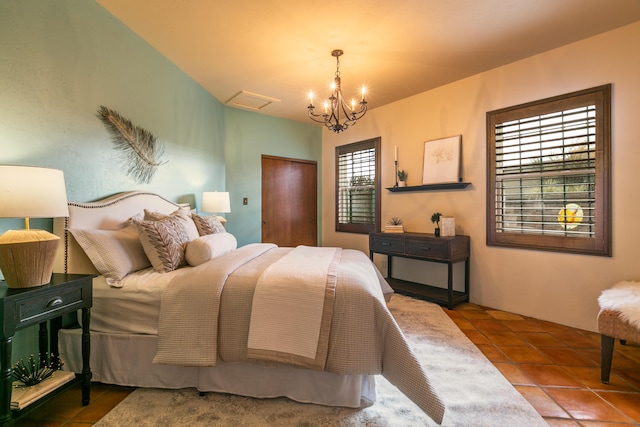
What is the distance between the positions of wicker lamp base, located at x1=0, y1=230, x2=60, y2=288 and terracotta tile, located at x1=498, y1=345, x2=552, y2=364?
3039mm

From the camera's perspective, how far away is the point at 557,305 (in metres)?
2.84

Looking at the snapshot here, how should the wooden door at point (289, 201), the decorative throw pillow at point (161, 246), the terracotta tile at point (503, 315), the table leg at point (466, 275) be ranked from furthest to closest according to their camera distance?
1. the wooden door at point (289, 201)
2. the table leg at point (466, 275)
3. the terracotta tile at point (503, 315)
4. the decorative throw pillow at point (161, 246)

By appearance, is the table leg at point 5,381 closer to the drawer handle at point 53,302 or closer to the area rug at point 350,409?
the drawer handle at point 53,302

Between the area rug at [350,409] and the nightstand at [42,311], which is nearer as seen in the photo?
the nightstand at [42,311]

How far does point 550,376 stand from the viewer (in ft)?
6.38

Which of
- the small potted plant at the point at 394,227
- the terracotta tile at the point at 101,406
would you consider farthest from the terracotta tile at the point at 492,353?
the terracotta tile at the point at 101,406

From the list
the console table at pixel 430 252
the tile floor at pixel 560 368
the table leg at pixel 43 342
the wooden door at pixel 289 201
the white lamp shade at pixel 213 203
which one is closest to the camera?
the tile floor at pixel 560 368

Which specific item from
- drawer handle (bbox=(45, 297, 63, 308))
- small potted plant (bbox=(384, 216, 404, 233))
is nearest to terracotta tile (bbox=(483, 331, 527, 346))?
small potted plant (bbox=(384, 216, 404, 233))

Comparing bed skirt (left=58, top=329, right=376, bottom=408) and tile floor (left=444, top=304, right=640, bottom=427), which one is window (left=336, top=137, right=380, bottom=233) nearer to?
tile floor (left=444, top=304, right=640, bottom=427)

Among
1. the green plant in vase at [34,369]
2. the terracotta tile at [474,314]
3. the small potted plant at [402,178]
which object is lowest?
the terracotta tile at [474,314]

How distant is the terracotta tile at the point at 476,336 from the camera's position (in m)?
2.47

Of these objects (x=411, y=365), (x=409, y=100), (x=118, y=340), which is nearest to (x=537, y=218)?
(x=409, y=100)

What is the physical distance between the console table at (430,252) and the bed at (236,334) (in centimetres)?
182

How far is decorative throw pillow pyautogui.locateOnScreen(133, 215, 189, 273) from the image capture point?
2.02 m
